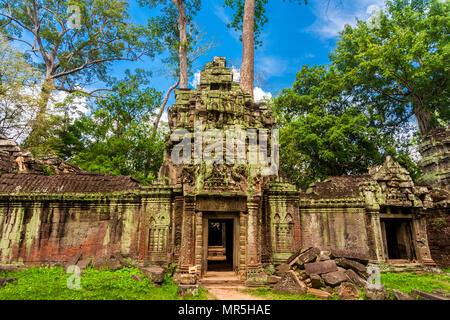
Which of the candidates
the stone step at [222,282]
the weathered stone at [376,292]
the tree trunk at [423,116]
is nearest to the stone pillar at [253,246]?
the stone step at [222,282]

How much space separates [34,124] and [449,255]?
24.1 metres

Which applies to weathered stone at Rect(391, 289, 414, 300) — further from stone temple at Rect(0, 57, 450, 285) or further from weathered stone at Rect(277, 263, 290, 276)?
stone temple at Rect(0, 57, 450, 285)

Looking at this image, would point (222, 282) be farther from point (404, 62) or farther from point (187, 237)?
point (404, 62)

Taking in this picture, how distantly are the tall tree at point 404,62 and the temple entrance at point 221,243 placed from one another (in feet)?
48.0

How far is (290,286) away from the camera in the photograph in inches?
265

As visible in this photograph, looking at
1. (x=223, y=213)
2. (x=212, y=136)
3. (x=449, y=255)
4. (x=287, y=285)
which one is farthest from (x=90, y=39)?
(x=449, y=255)

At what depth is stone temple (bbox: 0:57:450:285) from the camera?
318 inches

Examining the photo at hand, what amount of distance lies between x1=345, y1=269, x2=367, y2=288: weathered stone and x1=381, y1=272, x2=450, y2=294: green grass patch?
0.95 meters

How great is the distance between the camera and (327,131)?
1758 cm

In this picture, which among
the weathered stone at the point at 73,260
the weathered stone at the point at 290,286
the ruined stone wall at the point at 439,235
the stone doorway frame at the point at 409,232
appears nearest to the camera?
the weathered stone at the point at 290,286

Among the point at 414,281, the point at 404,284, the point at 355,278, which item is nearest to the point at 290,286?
the point at 355,278

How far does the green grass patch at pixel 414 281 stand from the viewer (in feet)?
24.1

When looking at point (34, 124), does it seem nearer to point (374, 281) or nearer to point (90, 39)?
point (90, 39)

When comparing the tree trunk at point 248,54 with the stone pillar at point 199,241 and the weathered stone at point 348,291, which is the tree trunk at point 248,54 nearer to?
the stone pillar at point 199,241
